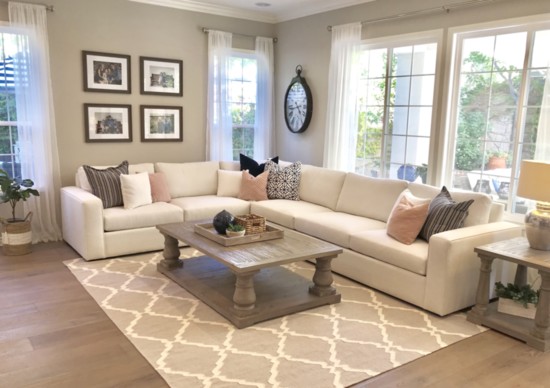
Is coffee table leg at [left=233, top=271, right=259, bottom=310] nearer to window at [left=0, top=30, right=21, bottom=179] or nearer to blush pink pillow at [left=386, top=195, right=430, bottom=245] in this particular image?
blush pink pillow at [left=386, top=195, right=430, bottom=245]

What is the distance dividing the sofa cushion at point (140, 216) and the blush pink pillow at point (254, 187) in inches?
34.2

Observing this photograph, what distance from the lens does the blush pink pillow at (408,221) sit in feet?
12.2

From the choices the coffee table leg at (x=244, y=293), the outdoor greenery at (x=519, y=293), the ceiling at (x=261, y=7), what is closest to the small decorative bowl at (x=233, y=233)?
the coffee table leg at (x=244, y=293)

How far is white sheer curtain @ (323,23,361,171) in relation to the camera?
17.1ft

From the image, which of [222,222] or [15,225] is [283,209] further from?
[15,225]

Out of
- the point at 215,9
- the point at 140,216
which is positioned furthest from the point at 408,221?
the point at 215,9

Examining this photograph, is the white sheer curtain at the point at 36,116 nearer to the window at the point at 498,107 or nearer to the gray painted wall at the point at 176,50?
the gray painted wall at the point at 176,50

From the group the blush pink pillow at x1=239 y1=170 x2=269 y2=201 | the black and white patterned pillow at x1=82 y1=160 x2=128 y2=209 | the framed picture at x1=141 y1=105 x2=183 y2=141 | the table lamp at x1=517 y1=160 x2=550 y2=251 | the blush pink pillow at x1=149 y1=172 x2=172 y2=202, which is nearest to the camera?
the table lamp at x1=517 y1=160 x2=550 y2=251

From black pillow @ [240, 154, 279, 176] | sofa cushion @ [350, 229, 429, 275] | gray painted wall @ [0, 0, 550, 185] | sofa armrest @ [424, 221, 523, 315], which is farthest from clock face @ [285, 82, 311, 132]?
sofa armrest @ [424, 221, 523, 315]

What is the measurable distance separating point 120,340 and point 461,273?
7.81 ft

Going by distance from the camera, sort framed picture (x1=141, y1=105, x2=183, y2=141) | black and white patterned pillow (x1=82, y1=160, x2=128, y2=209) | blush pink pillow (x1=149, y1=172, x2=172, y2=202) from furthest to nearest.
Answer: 1. framed picture (x1=141, y1=105, x2=183, y2=141)
2. blush pink pillow (x1=149, y1=172, x2=172, y2=202)
3. black and white patterned pillow (x1=82, y1=160, x2=128, y2=209)

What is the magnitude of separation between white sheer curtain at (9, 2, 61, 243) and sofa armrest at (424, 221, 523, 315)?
12.7ft

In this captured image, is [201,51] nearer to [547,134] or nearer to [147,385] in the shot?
[547,134]

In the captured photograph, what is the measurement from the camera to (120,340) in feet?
9.61
